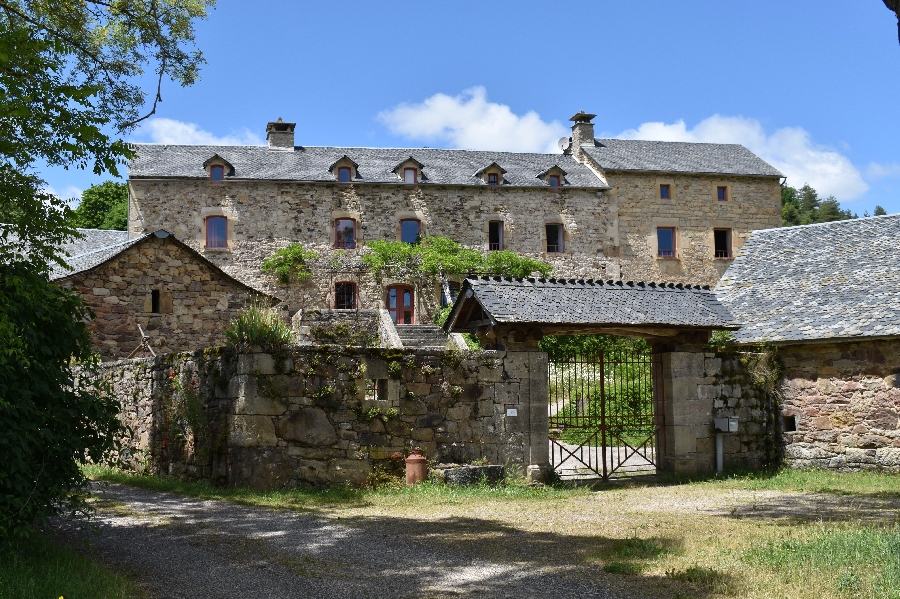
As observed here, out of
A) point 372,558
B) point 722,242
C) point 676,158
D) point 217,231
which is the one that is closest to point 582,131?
point 676,158

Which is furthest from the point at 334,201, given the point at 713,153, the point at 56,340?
the point at 56,340

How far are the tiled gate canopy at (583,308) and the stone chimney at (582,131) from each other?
20.6m

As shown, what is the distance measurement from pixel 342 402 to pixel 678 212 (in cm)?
2368

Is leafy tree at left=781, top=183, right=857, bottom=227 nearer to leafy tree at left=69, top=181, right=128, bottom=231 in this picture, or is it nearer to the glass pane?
the glass pane

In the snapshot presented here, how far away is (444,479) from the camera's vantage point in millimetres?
11133

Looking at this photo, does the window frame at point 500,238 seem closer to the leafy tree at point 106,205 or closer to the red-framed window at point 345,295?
the red-framed window at point 345,295

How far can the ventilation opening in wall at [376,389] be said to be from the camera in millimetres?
11242

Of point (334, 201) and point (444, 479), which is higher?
point (334, 201)

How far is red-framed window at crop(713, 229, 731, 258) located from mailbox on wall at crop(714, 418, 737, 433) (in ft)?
66.1

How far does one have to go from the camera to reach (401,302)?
1173 inches

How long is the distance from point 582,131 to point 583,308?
73.3ft

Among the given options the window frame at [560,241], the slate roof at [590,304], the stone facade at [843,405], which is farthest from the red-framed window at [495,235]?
the stone facade at [843,405]

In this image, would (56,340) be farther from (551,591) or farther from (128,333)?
(128,333)

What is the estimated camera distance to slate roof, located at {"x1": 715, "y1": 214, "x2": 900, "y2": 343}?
13.6 meters
